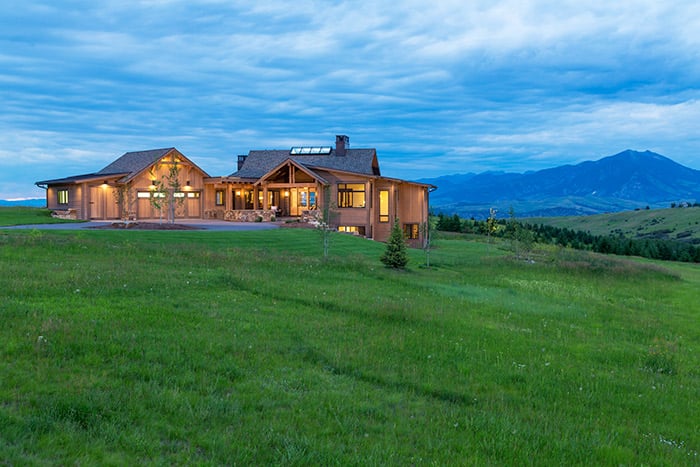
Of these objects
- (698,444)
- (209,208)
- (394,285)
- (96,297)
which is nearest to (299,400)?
(698,444)

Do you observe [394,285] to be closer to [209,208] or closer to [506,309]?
[506,309]

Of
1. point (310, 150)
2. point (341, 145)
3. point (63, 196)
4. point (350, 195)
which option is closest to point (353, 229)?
point (350, 195)

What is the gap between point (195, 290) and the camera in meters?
15.1

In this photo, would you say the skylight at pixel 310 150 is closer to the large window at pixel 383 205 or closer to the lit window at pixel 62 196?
the large window at pixel 383 205

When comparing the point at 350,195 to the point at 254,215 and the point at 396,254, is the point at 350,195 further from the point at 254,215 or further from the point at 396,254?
the point at 396,254

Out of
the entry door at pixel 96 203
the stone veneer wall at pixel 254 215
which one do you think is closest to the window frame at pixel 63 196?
the entry door at pixel 96 203

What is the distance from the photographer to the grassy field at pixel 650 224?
386 ft

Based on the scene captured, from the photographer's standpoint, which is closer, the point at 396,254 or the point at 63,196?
the point at 396,254

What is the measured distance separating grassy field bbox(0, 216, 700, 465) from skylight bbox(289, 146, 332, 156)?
3906cm

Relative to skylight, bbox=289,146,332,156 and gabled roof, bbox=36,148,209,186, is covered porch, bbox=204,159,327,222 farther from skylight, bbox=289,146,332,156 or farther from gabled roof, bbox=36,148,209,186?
skylight, bbox=289,146,332,156

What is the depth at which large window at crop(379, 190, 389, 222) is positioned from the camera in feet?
163

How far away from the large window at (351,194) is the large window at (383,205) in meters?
2.34

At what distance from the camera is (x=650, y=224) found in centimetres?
13475

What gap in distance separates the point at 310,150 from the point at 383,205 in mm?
11978
